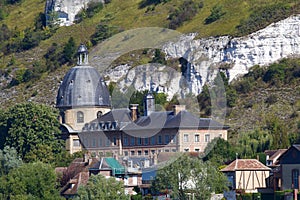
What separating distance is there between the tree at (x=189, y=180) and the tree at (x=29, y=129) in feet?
83.0

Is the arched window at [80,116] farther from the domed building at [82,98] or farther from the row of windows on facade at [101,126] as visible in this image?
the row of windows on facade at [101,126]

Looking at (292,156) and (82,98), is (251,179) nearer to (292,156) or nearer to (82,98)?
(292,156)

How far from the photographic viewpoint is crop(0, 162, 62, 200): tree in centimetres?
8951

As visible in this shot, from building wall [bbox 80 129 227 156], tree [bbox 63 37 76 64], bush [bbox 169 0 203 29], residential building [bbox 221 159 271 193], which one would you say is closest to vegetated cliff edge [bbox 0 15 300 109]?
bush [bbox 169 0 203 29]

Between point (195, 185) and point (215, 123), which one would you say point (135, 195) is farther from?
point (215, 123)

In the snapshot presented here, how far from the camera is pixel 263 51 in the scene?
132m

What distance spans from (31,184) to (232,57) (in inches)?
1843

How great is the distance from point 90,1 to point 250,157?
233 ft

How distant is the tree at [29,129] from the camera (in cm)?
11388

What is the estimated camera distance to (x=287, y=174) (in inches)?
3494

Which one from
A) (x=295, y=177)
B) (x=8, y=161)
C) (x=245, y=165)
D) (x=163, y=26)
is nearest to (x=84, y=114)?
(x=8, y=161)

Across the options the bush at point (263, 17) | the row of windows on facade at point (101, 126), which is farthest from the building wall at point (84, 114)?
the bush at point (263, 17)

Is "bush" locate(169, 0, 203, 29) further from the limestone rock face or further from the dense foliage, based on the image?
the limestone rock face

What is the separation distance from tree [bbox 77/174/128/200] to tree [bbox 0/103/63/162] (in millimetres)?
25735
